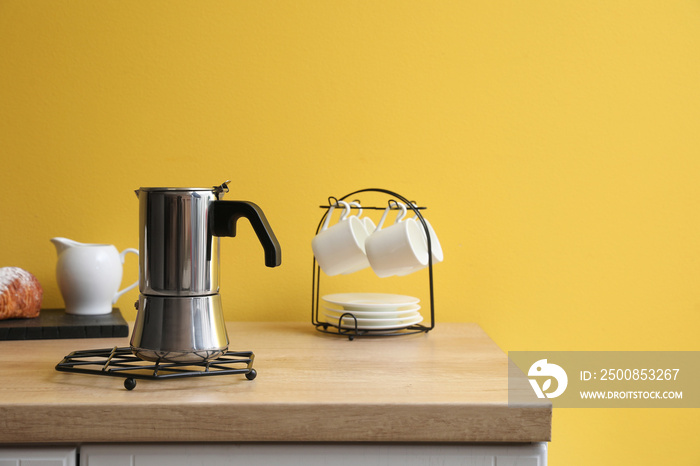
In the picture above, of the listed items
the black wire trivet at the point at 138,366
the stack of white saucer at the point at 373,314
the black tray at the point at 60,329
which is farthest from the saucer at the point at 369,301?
the black tray at the point at 60,329

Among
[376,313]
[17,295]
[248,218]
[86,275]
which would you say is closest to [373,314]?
[376,313]

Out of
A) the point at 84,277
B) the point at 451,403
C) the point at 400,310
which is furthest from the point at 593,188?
the point at 84,277

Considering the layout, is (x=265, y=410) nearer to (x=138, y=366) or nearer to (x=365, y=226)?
(x=138, y=366)

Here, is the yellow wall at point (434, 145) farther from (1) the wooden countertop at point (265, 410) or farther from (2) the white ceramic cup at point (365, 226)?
(1) the wooden countertop at point (265, 410)

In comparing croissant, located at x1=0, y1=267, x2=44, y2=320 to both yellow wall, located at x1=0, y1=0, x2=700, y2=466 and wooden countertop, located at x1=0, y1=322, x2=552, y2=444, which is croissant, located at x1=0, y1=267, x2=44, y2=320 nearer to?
yellow wall, located at x1=0, y1=0, x2=700, y2=466

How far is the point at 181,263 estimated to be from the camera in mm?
911

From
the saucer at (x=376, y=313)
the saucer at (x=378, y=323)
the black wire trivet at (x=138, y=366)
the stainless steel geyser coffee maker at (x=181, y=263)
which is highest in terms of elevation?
the stainless steel geyser coffee maker at (x=181, y=263)

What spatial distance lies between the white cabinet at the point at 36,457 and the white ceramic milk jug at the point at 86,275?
0.52 m

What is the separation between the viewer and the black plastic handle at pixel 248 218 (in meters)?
0.90

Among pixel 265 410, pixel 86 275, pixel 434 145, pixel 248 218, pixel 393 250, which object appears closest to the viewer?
pixel 265 410

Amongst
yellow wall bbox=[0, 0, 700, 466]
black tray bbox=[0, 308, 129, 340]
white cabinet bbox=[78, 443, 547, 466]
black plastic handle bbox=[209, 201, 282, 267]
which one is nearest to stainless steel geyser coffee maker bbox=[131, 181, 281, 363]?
black plastic handle bbox=[209, 201, 282, 267]

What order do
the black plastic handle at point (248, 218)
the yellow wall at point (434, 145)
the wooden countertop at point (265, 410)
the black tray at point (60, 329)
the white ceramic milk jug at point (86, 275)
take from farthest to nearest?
the yellow wall at point (434, 145) → the white ceramic milk jug at point (86, 275) → the black tray at point (60, 329) → the black plastic handle at point (248, 218) → the wooden countertop at point (265, 410)

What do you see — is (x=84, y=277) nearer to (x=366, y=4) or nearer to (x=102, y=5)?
(x=102, y=5)

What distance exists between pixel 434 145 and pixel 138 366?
795 mm
